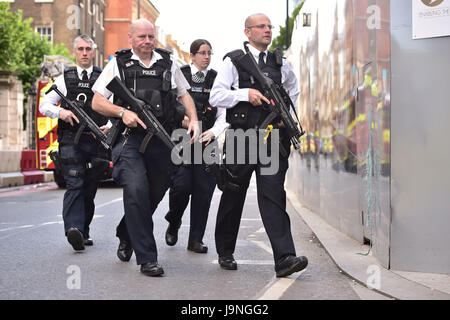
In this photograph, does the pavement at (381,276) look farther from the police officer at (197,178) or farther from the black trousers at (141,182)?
the black trousers at (141,182)

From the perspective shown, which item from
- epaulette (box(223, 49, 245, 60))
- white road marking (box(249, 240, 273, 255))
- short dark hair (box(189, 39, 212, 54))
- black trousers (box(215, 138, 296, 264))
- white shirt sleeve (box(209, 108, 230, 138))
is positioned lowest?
white road marking (box(249, 240, 273, 255))

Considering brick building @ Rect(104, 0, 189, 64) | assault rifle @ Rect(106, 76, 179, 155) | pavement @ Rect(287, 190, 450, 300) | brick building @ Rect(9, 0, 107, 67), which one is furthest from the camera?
brick building @ Rect(104, 0, 189, 64)

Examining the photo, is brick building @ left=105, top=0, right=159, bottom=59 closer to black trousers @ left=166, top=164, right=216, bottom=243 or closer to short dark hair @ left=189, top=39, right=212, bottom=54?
short dark hair @ left=189, top=39, right=212, bottom=54

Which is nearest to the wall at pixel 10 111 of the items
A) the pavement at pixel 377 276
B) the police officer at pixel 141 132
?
the pavement at pixel 377 276

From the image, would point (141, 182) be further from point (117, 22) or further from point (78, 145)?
point (117, 22)

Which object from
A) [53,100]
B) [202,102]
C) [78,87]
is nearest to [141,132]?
[202,102]

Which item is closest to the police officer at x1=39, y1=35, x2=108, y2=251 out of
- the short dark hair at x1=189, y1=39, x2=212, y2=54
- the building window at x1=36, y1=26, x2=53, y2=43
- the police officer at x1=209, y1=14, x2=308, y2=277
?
the short dark hair at x1=189, y1=39, x2=212, y2=54

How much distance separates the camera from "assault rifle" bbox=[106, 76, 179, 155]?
17.7 feet

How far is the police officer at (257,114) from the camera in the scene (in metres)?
5.27

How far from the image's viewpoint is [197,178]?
6.71 m

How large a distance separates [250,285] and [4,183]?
14.6 meters

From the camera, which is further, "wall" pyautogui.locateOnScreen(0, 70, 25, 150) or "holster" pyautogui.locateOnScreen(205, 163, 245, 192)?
"wall" pyautogui.locateOnScreen(0, 70, 25, 150)
